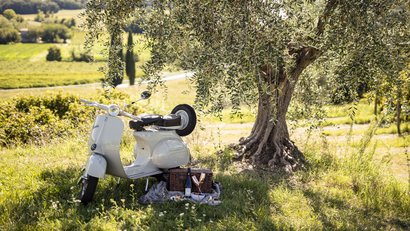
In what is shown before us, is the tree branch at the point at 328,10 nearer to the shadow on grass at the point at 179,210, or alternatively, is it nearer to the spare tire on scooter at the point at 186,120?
the spare tire on scooter at the point at 186,120

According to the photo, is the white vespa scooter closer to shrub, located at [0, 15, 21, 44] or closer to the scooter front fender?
the scooter front fender

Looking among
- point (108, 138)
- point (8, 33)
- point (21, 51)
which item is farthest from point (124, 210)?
point (21, 51)

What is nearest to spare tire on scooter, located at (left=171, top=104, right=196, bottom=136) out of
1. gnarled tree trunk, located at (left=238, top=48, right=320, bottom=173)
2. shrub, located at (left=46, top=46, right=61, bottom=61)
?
gnarled tree trunk, located at (left=238, top=48, right=320, bottom=173)

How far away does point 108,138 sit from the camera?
527 centimetres

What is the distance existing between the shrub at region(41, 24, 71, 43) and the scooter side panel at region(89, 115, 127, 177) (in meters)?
75.2

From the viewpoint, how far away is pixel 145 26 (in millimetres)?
6180

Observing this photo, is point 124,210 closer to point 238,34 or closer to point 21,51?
point 238,34

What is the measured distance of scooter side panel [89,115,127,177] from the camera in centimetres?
527

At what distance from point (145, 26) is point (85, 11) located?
1177 mm

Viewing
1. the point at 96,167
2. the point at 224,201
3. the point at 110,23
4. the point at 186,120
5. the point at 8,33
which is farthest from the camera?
the point at 8,33

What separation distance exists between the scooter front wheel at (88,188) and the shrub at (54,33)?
75374 mm

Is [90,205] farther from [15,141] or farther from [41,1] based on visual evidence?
[41,1]

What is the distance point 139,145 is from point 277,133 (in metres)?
3.63

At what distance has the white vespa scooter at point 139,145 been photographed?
519cm
